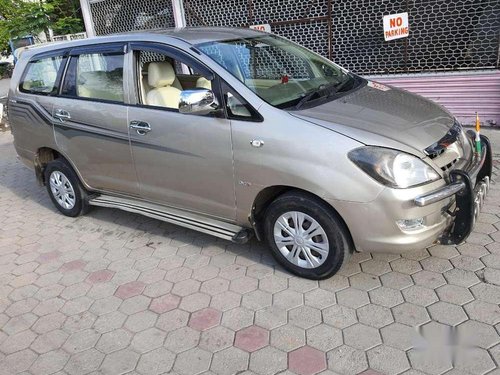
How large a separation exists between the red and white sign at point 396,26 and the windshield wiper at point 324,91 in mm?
3250

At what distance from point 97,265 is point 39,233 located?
117cm

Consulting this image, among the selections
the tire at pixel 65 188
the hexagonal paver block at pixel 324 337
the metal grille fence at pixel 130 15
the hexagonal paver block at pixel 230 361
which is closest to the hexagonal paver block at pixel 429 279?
the hexagonal paver block at pixel 324 337

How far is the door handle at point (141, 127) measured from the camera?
3638mm

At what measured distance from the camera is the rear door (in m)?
3.88

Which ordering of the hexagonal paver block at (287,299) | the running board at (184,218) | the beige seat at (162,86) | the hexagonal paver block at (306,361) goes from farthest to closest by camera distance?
the beige seat at (162,86)
the running board at (184,218)
the hexagonal paver block at (287,299)
the hexagonal paver block at (306,361)

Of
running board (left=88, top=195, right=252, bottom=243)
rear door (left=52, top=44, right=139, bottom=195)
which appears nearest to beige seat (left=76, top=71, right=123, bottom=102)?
rear door (left=52, top=44, right=139, bottom=195)

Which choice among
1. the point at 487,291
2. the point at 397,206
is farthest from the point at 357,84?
the point at 487,291

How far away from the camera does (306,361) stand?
2529 millimetres

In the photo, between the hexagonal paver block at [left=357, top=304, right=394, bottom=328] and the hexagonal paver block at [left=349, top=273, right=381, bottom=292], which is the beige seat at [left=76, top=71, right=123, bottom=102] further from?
the hexagonal paver block at [left=357, top=304, right=394, bottom=328]

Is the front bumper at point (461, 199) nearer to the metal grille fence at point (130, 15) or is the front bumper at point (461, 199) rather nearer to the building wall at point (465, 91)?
the building wall at point (465, 91)

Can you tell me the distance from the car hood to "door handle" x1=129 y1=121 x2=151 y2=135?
1.28m

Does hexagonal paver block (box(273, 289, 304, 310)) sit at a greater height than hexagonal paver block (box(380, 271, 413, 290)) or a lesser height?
greater

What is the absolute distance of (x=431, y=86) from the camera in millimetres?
6414

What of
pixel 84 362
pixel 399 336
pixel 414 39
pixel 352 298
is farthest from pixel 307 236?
pixel 414 39
